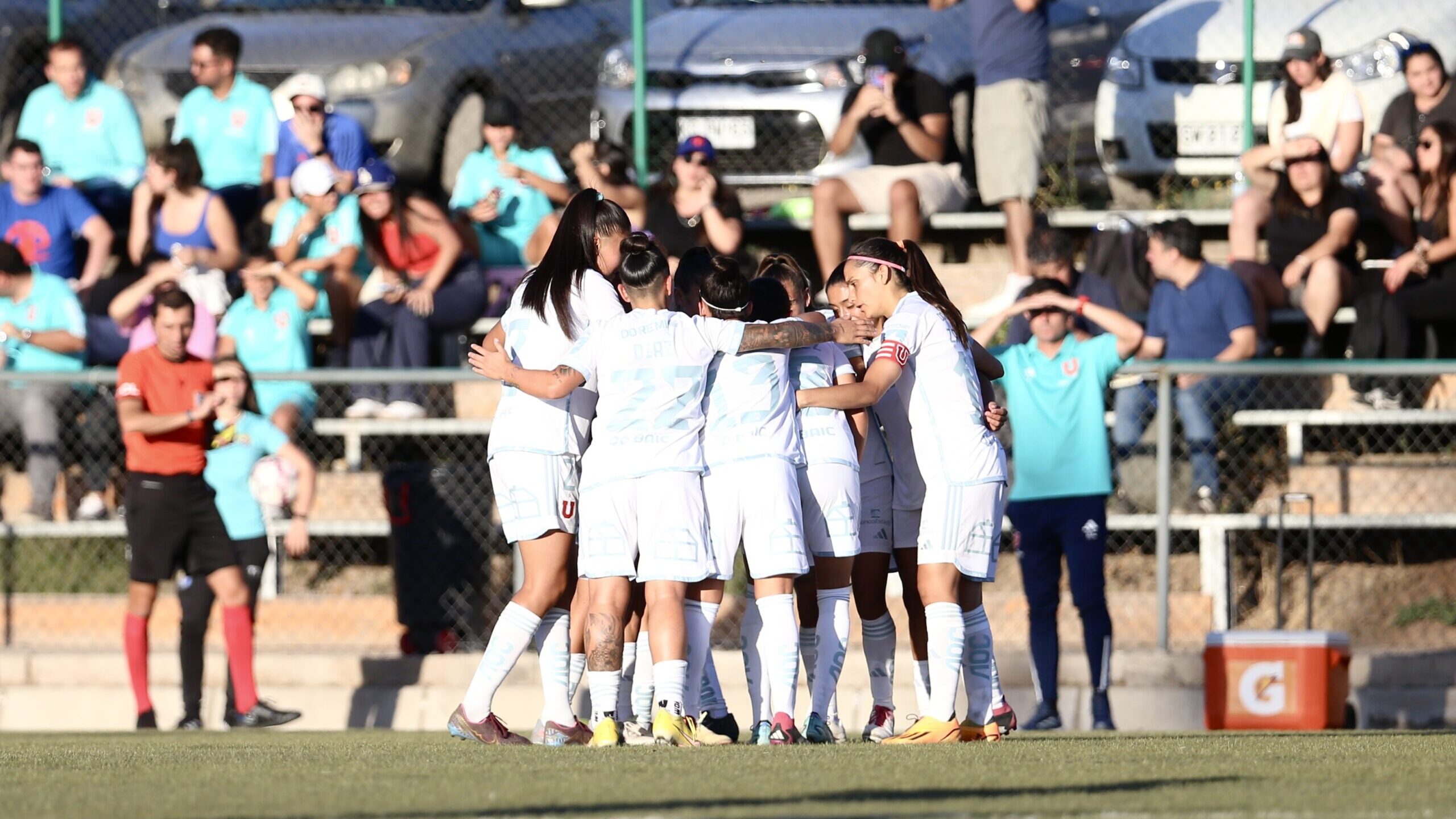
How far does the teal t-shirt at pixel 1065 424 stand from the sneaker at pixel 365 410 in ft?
12.0

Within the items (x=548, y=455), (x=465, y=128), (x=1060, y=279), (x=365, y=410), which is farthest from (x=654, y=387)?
(x=465, y=128)

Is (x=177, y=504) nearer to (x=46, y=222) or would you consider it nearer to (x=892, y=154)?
(x=46, y=222)

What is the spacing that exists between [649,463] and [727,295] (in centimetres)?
69

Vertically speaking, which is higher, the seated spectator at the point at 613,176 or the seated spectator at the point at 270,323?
the seated spectator at the point at 613,176

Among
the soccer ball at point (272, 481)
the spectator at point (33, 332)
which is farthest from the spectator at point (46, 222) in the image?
the soccer ball at point (272, 481)

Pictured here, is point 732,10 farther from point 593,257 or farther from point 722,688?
point 593,257

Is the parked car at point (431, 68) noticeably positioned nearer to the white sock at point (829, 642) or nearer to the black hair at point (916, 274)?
the black hair at point (916, 274)

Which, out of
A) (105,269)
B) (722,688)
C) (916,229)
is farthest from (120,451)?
(916,229)

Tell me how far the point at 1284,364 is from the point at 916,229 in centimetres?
276

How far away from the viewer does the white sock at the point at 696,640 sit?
7691 mm

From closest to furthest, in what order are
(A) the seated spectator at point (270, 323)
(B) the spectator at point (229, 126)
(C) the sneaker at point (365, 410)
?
(C) the sneaker at point (365, 410) → (A) the seated spectator at point (270, 323) → (B) the spectator at point (229, 126)

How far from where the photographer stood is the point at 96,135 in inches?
544

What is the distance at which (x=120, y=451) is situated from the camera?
12109 millimetres

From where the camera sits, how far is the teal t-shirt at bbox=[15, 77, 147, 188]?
1380 cm
